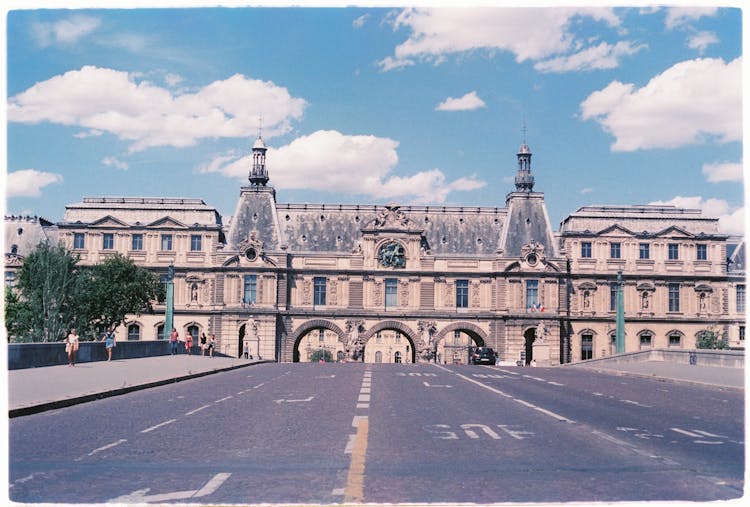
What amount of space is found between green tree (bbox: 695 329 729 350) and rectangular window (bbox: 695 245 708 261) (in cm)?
708

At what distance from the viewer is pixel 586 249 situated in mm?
89562

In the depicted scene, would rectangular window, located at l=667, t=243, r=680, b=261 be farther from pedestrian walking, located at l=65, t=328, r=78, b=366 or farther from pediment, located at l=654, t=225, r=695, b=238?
pedestrian walking, located at l=65, t=328, r=78, b=366

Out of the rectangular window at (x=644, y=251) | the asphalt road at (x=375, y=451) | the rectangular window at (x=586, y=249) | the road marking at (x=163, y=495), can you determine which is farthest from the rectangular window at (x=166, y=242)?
the road marking at (x=163, y=495)

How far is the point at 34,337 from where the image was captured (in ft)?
217

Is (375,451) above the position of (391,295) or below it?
below

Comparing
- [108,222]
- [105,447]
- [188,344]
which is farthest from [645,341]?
[105,447]

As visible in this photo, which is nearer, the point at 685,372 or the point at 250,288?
the point at 685,372

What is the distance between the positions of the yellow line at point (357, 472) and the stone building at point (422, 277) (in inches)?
2801

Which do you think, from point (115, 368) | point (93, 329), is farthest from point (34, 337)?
point (115, 368)

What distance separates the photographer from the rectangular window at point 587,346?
88875mm

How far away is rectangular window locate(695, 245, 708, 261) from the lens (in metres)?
89.8

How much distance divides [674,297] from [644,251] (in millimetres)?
5404

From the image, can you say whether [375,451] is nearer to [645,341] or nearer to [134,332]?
[134,332]

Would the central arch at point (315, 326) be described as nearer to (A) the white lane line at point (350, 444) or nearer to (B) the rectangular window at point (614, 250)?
(B) the rectangular window at point (614, 250)
